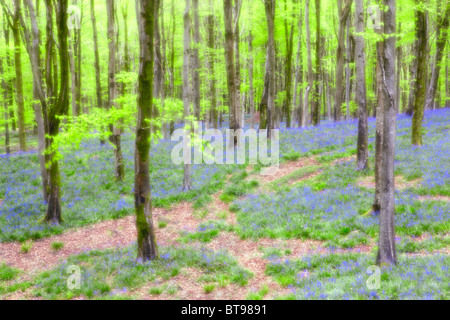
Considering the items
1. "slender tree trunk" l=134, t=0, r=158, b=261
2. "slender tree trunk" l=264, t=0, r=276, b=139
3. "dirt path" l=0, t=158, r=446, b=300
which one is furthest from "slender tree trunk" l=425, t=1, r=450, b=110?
"slender tree trunk" l=134, t=0, r=158, b=261

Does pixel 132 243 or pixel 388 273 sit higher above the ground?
pixel 388 273

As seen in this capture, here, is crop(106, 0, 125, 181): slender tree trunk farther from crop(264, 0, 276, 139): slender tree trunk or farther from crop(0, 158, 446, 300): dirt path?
crop(264, 0, 276, 139): slender tree trunk

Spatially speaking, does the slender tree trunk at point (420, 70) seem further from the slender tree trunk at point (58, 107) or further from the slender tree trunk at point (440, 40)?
the slender tree trunk at point (58, 107)

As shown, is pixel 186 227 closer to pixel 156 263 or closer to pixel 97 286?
pixel 156 263

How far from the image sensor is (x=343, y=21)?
842 inches

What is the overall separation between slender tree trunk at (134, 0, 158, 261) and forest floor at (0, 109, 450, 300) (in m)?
0.71

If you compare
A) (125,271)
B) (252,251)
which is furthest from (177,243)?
(252,251)

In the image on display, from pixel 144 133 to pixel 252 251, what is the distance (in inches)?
199

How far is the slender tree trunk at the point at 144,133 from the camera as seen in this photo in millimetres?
8352

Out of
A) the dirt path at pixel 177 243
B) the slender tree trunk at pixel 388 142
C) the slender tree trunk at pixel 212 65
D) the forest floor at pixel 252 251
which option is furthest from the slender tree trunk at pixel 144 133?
the slender tree trunk at pixel 212 65

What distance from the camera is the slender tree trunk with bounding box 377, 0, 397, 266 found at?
6.67 meters

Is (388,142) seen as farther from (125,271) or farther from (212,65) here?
(212,65)
